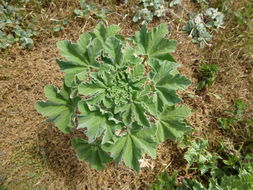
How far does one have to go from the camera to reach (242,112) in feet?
10.2

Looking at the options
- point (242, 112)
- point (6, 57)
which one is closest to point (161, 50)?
point (242, 112)

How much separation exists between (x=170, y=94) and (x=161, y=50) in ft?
1.04

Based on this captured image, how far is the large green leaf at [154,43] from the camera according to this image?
7.10ft

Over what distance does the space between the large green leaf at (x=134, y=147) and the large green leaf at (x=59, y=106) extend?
1.17ft

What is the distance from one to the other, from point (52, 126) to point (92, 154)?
80 cm

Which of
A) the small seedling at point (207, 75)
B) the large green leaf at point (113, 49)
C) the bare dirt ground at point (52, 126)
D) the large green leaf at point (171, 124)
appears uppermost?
the large green leaf at point (113, 49)

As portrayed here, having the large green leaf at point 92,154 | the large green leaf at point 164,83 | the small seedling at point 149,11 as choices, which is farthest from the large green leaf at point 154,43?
the small seedling at point 149,11

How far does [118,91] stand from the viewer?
80.4 inches

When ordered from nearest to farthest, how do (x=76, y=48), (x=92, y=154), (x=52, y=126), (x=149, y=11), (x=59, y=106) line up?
(x=76, y=48) < (x=59, y=106) < (x=92, y=154) < (x=52, y=126) < (x=149, y=11)

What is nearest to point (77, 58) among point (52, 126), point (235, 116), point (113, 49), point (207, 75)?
point (113, 49)

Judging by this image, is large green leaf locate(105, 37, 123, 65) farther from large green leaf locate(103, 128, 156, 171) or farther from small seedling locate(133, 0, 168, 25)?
small seedling locate(133, 0, 168, 25)

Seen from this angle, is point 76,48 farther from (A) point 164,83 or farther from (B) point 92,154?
(B) point 92,154

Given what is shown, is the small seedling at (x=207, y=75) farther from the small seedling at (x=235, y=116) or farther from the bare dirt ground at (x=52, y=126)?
the small seedling at (x=235, y=116)

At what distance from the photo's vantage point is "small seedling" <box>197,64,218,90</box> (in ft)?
10.4
